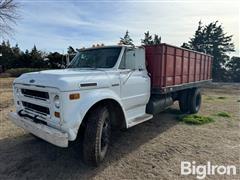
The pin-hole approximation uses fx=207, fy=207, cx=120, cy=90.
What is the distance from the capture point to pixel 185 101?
800 cm

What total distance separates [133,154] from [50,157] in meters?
A: 1.67

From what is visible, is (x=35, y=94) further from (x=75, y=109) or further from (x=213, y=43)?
(x=213, y=43)

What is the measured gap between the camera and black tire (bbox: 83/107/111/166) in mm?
3553

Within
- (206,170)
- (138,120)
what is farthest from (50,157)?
(206,170)

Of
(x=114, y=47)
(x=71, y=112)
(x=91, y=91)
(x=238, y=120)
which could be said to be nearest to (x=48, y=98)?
(x=71, y=112)

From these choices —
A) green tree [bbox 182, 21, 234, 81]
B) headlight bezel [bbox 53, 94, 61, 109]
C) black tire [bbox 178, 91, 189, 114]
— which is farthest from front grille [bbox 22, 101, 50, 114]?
green tree [bbox 182, 21, 234, 81]

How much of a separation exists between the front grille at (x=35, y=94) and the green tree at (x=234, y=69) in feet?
108

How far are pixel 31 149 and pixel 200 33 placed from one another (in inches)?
1358

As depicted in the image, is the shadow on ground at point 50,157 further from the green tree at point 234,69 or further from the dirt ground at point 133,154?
the green tree at point 234,69

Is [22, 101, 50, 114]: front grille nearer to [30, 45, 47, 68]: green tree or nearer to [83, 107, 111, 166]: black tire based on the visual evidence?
[83, 107, 111, 166]: black tire

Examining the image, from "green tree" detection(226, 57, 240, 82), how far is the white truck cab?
3060cm

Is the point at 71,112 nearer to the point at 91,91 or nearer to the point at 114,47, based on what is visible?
the point at 91,91

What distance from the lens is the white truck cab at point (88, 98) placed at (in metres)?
3.25

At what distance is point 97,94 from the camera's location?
3670 millimetres
